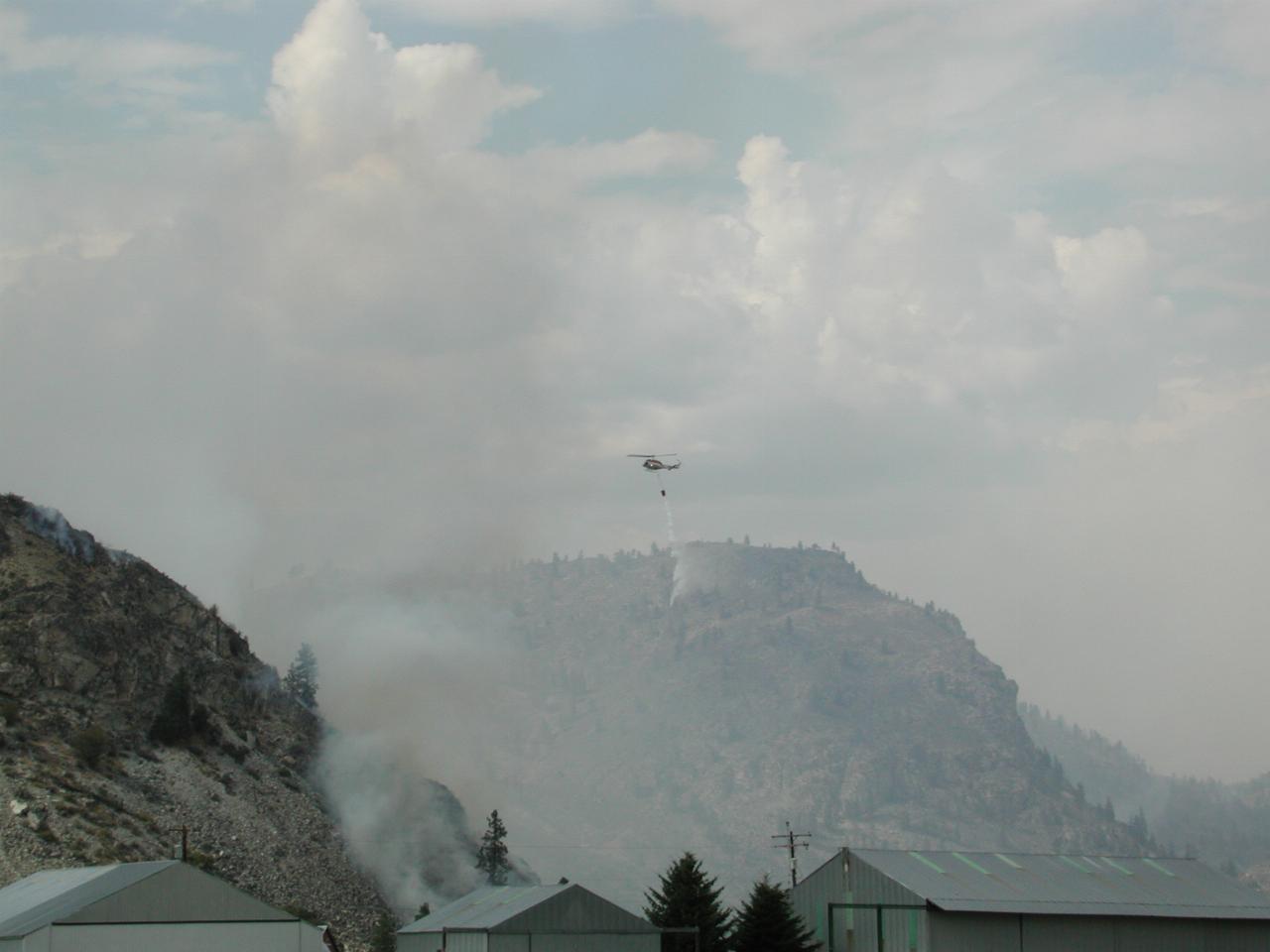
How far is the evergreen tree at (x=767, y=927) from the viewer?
349 feet

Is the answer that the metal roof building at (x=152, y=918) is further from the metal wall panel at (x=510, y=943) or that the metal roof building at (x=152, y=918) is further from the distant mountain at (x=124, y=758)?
the distant mountain at (x=124, y=758)

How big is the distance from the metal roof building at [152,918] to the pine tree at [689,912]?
21874 mm

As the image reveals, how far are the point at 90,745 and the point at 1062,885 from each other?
318 feet

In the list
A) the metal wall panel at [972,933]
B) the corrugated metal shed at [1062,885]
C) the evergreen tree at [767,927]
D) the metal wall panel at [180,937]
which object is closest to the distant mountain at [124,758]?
the metal wall panel at [180,937]

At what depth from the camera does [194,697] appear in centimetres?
19325

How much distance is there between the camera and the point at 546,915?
10550 centimetres

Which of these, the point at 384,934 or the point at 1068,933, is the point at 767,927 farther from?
the point at 384,934

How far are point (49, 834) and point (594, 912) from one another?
5891 centimetres

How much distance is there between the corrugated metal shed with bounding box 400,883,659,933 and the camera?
105 m

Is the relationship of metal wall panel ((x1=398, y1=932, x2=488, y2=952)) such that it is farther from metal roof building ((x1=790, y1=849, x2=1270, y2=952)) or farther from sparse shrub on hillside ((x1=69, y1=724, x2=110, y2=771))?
sparse shrub on hillside ((x1=69, y1=724, x2=110, y2=771))

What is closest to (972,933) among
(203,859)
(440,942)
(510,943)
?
(510,943)

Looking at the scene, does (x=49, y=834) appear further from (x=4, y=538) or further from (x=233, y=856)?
(x=4, y=538)

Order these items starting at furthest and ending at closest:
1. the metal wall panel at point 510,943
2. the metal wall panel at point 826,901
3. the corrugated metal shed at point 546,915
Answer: the metal wall panel at point 826,901, the corrugated metal shed at point 546,915, the metal wall panel at point 510,943

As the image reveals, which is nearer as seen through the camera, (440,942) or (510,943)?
(510,943)
